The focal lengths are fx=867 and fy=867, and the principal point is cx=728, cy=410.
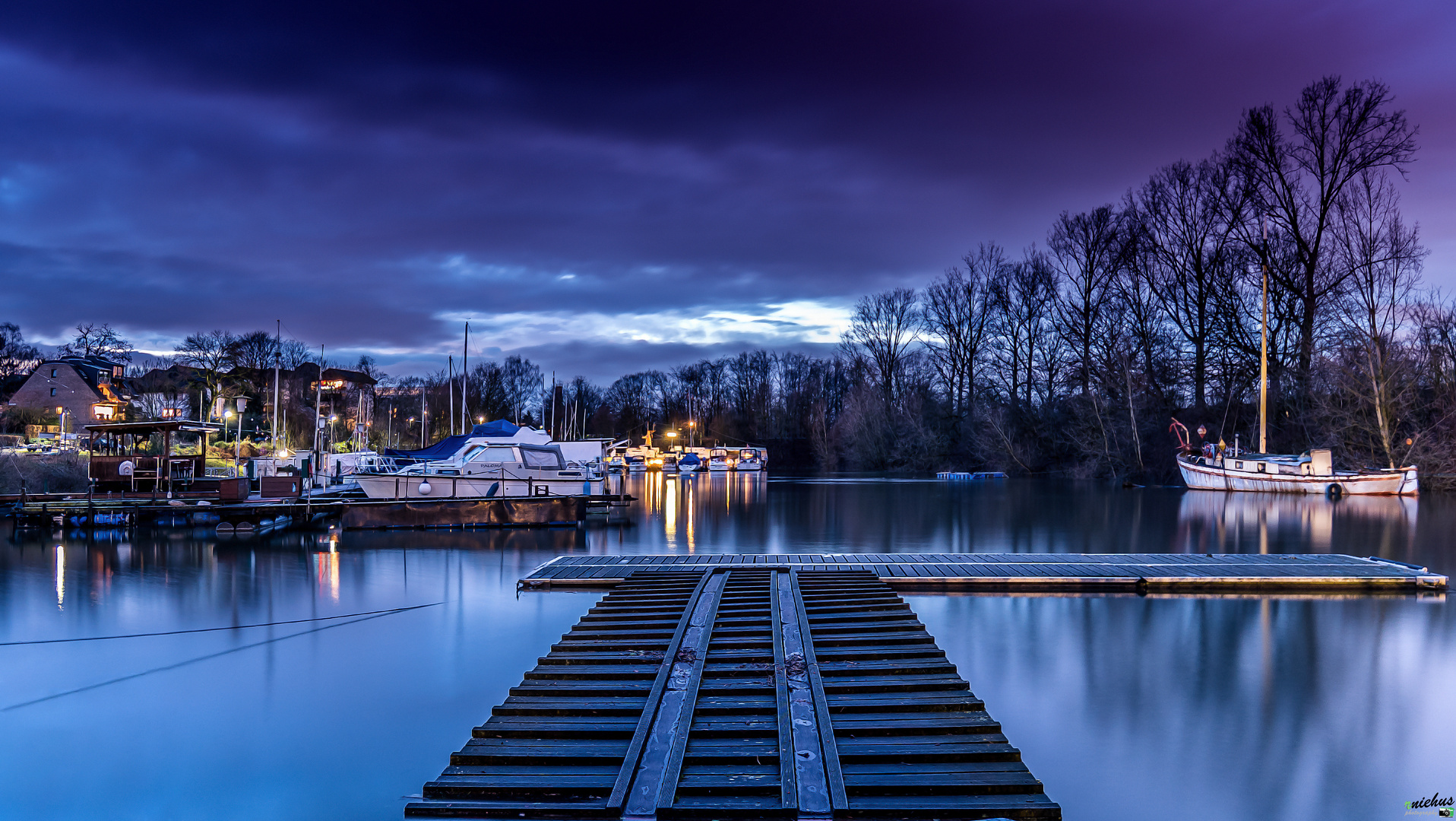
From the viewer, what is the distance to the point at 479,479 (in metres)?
27.3

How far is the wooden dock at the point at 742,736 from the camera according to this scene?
4.86 meters

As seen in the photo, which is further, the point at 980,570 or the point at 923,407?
the point at 923,407

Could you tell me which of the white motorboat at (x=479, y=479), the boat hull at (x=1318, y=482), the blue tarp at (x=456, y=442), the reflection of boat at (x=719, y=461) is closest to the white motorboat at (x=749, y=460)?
the reflection of boat at (x=719, y=461)

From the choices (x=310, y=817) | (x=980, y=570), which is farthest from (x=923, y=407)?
(x=310, y=817)

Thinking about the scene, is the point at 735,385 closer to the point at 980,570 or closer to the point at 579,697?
the point at 980,570

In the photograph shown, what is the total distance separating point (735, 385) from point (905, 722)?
10178 cm

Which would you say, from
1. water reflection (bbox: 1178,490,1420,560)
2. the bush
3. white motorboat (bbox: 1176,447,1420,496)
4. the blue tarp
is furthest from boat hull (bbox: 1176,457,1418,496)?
the bush

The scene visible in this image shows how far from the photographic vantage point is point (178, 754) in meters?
7.26

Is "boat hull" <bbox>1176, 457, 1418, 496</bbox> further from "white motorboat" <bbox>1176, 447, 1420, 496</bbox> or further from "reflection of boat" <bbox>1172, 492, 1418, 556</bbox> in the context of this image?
"reflection of boat" <bbox>1172, 492, 1418, 556</bbox>

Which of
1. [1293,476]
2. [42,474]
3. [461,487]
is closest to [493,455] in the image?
[461,487]

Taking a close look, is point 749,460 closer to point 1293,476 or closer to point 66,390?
point 1293,476

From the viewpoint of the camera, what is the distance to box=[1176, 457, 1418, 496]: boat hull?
3531 cm

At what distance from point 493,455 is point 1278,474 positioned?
33.2 metres

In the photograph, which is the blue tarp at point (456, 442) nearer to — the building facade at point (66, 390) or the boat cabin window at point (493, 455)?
the boat cabin window at point (493, 455)
